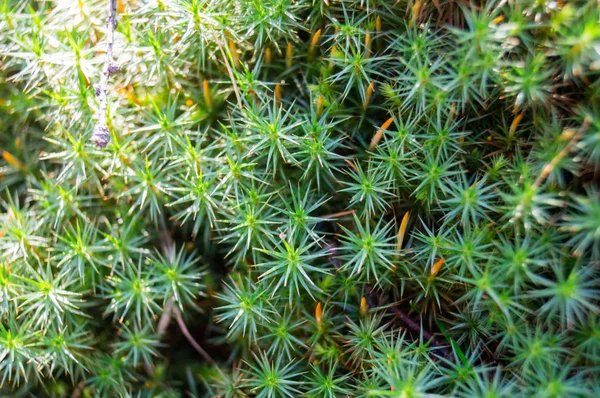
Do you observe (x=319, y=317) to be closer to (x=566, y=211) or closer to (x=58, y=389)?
→ (x=566, y=211)

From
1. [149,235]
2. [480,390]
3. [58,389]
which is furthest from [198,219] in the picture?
[480,390]

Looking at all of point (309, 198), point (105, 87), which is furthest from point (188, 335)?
point (105, 87)

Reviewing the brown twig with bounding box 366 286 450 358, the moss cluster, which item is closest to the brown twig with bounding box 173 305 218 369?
the moss cluster

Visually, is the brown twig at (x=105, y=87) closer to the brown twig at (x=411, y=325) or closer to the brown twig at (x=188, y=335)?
the brown twig at (x=188, y=335)

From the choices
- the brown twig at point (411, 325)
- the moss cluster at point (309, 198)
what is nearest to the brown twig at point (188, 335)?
the moss cluster at point (309, 198)

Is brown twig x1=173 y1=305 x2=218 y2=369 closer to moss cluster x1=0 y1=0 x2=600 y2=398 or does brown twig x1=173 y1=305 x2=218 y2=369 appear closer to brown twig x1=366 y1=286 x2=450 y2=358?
moss cluster x1=0 y1=0 x2=600 y2=398

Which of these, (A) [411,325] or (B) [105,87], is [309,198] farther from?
(B) [105,87]

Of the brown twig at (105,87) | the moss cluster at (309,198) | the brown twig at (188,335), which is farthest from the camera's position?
the brown twig at (188,335)

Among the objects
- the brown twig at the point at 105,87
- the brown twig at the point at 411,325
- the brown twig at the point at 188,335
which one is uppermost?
the brown twig at the point at 105,87
